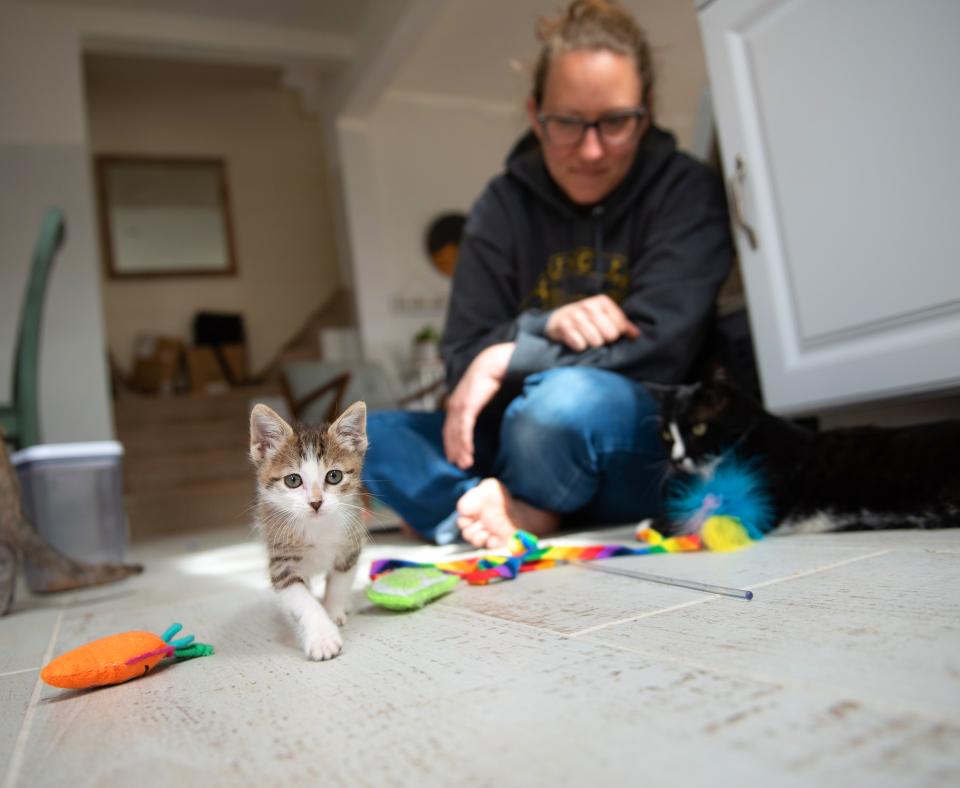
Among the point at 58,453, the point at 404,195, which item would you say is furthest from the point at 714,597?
the point at 404,195

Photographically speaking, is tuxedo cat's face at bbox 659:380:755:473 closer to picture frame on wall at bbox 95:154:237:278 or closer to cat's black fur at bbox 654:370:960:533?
cat's black fur at bbox 654:370:960:533

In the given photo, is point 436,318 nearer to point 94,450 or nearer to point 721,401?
point 94,450

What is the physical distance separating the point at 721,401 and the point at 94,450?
1.70 metres

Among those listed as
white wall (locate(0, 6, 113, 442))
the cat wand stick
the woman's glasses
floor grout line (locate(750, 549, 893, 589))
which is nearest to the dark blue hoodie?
the woman's glasses

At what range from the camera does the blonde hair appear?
5.30ft

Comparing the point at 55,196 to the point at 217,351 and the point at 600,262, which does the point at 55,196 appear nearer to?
the point at 217,351

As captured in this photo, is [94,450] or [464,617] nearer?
[464,617]

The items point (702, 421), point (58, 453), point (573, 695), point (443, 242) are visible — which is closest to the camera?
point (573, 695)

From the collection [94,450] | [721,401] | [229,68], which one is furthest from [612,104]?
[229,68]

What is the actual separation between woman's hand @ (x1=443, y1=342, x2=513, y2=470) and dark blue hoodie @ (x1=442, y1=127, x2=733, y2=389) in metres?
0.03

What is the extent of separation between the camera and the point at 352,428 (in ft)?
3.25

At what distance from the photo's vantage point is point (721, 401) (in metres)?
1.37

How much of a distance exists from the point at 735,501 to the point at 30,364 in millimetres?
1924

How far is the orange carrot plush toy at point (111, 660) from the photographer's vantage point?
750 mm
